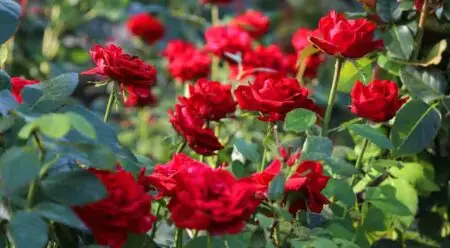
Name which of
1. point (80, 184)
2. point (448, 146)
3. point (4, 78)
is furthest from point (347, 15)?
point (80, 184)

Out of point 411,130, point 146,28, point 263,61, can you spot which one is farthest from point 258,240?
point 146,28

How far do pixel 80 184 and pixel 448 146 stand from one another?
1031 mm

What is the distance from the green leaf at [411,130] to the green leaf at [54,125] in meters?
0.80

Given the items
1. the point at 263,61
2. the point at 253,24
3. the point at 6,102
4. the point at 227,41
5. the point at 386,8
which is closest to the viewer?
the point at 6,102

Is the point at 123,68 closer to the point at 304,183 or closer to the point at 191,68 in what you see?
the point at 304,183

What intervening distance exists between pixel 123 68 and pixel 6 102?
202 millimetres

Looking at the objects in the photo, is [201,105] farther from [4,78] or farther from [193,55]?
[193,55]

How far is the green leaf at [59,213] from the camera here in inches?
40.7

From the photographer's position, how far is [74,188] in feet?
3.59

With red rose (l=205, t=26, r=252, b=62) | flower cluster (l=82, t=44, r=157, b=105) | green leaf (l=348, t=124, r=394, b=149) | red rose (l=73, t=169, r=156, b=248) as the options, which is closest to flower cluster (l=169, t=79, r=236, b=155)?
flower cluster (l=82, t=44, r=157, b=105)

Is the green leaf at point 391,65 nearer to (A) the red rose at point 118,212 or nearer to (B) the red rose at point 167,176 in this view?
(B) the red rose at point 167,176

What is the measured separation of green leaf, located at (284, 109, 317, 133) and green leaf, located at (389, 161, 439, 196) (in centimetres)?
40

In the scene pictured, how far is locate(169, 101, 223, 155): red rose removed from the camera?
4.73 feet

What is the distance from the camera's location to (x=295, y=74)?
2.29 m
